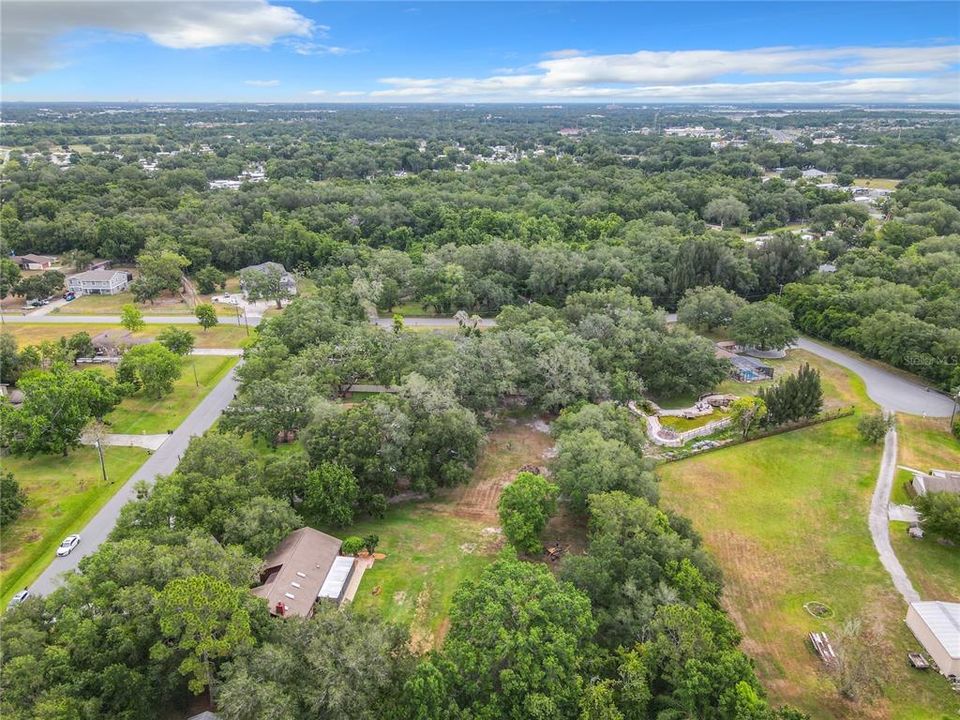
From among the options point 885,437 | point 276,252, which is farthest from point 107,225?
point 885,437

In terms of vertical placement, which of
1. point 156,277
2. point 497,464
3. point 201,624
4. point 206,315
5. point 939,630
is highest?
point 156,277

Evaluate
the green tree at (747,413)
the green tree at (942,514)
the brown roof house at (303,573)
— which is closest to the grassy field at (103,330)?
the brown roof house at (303,573)

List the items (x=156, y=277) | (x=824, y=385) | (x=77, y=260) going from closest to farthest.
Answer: (x=824, y=385) → (x=156, y=277) → (x=77, y=260)

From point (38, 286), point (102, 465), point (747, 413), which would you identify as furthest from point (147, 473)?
point (38, 286)

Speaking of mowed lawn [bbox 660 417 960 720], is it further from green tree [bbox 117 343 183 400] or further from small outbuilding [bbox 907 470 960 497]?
green tree [bbox 117 343 183 400]

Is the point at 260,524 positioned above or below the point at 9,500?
above

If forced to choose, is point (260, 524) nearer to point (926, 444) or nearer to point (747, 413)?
point (747, 413)

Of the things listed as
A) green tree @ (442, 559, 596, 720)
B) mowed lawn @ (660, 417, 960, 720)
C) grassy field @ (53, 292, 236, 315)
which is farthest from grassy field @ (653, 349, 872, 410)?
grassy field @ (53, 292, 236, 315)
